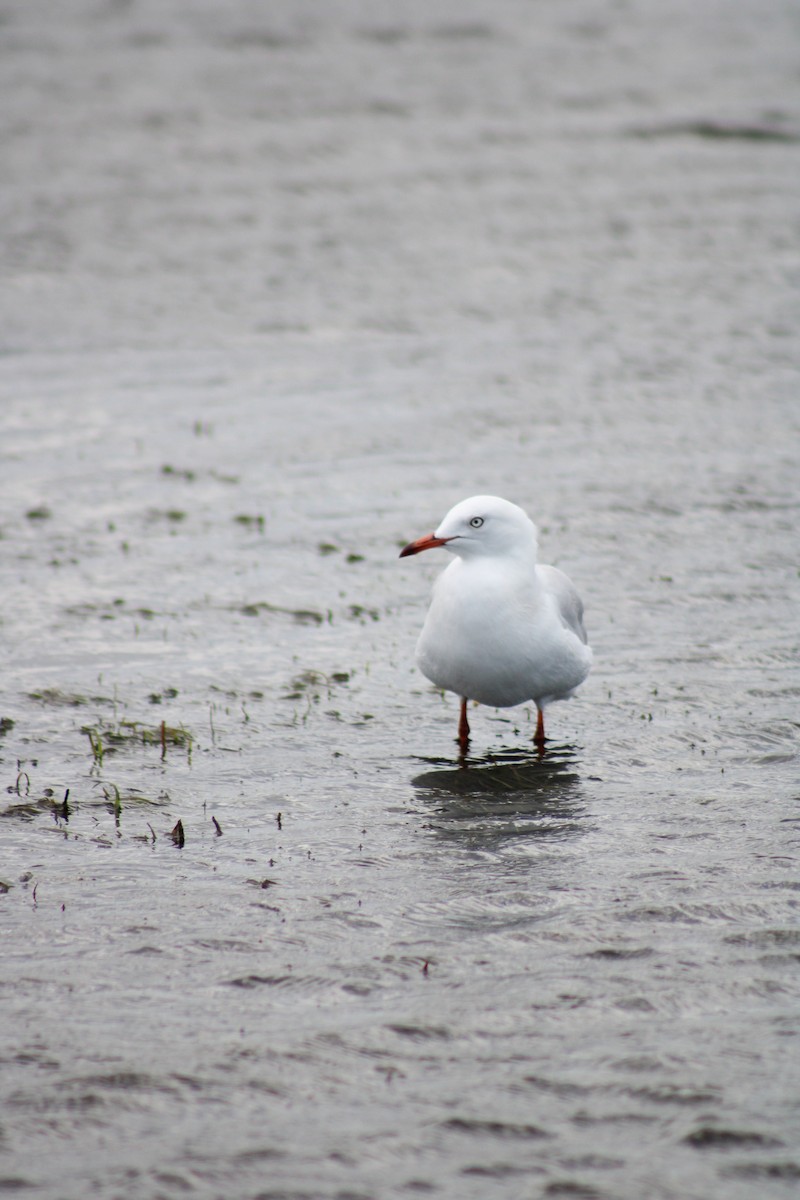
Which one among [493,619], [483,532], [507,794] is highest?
[483,532]

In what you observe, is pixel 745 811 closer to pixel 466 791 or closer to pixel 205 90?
pixel 466 791

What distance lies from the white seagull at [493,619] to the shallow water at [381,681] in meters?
0.51

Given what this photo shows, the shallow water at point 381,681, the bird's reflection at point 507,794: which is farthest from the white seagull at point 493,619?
the shallow water at point 381,681

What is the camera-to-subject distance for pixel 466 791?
332 inches

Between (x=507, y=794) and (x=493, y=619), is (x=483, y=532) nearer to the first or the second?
(x=493, y=619)

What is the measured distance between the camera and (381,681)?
9.92 m

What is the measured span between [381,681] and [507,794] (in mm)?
1701

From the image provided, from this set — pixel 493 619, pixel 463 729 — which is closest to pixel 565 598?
pixel 493 619

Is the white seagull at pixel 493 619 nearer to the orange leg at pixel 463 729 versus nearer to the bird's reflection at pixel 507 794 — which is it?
the orange leg at pixel 463 729

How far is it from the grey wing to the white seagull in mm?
232

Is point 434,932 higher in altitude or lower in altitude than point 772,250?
lower

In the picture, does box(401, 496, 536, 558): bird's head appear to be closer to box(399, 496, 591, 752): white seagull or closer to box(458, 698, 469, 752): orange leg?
box(399, 496, 591, 752): white seagull

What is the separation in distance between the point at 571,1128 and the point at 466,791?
3.21 m

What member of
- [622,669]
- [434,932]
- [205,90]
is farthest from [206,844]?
[205,90]
